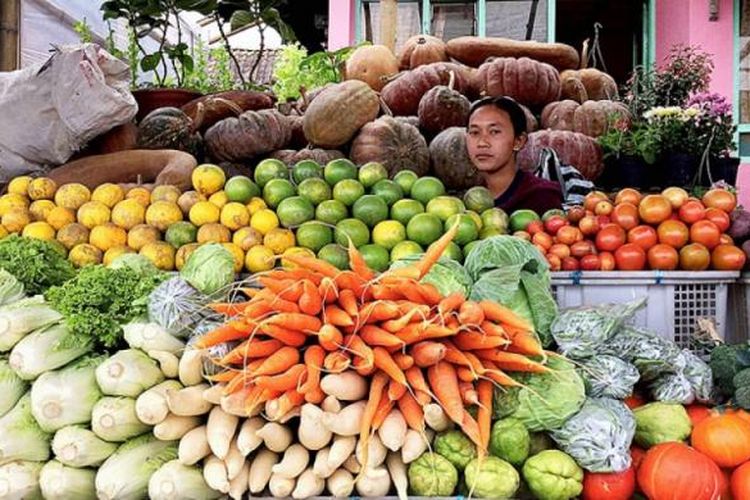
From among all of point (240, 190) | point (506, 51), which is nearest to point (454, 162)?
point (240, 190)

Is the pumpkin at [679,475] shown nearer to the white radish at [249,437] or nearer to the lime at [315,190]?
the white radish at [249,437]

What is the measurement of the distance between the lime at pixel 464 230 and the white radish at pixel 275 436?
1203 mm

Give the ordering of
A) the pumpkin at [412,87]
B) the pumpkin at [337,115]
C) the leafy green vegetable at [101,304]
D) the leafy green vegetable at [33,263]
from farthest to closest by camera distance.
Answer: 1. the pumpkin at [412,87]
2. the pumpkin at [337,115]
3. the leafy green vegetable at [33,263]
4. the leafy green vegetable at [101,304]

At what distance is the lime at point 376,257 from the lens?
2.69 metres

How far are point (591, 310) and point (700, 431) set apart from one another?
476 millimetres

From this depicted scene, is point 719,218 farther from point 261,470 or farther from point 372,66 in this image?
point 372,66

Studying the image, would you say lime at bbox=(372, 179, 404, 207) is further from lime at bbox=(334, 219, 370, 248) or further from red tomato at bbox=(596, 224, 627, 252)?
red tomato at bbox=(596, 224, 627, 252)

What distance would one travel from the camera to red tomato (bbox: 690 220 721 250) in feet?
8.84

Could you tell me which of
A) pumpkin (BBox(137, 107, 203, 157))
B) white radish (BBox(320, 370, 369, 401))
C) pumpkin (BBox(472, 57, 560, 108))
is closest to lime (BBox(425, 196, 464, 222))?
white radish (BBox(320, 370, 369, 401))

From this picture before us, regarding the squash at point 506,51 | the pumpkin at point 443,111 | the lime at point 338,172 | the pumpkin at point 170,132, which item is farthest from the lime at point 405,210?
the squash at point 506,51

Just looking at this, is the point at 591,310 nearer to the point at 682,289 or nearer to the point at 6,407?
the point at 682,289

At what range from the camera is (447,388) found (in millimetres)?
1871

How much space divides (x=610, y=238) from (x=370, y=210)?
0.99 m

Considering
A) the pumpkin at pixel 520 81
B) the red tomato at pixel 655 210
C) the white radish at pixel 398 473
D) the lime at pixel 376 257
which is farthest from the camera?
the pumpkin at pixel 520 81
